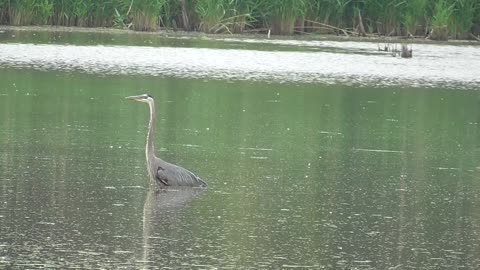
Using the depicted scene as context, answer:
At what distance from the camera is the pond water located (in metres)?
7.73

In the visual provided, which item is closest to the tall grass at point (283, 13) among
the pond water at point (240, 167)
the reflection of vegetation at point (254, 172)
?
the pond water at point (240, 167)

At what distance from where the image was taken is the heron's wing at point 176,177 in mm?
9719

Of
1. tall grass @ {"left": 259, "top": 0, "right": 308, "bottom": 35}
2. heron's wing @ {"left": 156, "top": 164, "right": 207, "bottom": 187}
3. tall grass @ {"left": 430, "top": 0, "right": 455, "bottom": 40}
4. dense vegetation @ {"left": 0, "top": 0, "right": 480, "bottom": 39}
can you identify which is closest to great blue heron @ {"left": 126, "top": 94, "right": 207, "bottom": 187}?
heron's wing @ {"left": 156, "top": 164, "right": 207, "bottom": 187}

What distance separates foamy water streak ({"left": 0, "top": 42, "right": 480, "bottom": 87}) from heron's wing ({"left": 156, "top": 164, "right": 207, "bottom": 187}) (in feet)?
33.4

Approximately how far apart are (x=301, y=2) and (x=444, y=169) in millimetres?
17230

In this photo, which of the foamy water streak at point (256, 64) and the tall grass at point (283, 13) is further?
the tall grass at point (283, 13)

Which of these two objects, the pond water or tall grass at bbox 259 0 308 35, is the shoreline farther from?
the pond water

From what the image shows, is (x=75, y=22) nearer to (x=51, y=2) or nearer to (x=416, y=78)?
(x=51, y=2)

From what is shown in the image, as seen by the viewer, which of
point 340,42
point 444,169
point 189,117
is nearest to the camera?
point 444,169

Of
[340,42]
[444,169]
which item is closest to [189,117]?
[444,169]

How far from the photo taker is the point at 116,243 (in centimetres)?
770

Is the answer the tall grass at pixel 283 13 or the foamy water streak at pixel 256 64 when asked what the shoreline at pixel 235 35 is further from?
the foamy water streak at pixel 256 64

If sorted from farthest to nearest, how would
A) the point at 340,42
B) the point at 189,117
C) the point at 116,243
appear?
the point at 340,42 → the point at 189,117 → the point at 116,243

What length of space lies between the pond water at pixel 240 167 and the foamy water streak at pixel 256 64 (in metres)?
0.13
